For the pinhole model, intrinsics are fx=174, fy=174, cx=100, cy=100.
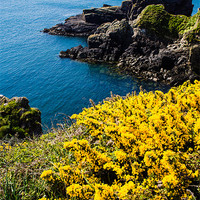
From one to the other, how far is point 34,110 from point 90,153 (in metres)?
19.2

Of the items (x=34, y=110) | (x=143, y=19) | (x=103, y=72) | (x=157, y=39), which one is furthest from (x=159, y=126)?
(x=143, y=19)

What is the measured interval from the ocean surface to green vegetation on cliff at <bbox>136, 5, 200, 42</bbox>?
21.4 meters

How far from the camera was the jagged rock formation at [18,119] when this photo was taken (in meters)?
19.4

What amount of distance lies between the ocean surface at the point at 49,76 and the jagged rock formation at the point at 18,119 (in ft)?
10.4

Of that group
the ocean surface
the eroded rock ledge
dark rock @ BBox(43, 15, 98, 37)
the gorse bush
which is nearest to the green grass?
the gorse bush

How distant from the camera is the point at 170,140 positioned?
14.0 feet

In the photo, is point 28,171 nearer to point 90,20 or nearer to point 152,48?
point 152,48

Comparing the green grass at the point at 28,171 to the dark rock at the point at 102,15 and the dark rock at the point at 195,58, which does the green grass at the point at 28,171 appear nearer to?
the dark rock at the point at 195,58

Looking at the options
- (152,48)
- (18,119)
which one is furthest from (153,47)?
(18,119)

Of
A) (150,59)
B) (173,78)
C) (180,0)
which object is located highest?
(180,0)

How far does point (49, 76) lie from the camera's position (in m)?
50.8

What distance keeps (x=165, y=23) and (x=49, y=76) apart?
134 ft

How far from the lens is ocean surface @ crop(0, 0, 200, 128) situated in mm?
39250

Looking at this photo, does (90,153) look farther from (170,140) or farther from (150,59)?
(150,59)
